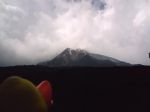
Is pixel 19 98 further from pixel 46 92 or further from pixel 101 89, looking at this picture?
pixel 101 89

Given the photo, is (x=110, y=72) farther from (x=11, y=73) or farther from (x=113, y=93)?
(x=11, y=73)

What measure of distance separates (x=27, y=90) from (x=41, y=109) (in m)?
0.35

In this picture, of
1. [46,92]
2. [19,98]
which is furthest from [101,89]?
[19,98]

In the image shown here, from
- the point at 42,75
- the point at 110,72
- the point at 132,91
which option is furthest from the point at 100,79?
the point at 42,75

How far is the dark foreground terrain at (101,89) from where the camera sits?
21.8 feet

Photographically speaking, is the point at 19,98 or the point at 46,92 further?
the point at 46,92

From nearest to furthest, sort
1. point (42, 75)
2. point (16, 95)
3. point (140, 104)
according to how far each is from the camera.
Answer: point (16, 95)
point (140, 104)
point (42, 75)

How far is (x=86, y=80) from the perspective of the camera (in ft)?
22.7

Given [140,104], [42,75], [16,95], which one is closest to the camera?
[16,95]

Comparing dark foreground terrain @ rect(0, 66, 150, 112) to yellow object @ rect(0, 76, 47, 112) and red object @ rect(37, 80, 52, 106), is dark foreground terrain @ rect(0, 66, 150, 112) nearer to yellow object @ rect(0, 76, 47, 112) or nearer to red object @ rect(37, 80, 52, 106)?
red object @ rect(37, 80, 52, 106)

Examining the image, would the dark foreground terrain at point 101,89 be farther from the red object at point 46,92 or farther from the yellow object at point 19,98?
the yellow object at point 19,98

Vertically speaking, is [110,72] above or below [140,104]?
above

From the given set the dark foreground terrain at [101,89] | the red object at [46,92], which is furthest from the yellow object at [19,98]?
the dark foreground terrain at [101,89]

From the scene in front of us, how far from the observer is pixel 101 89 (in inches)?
268
